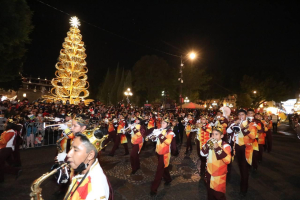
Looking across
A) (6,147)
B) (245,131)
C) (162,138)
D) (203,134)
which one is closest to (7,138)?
(6,147)

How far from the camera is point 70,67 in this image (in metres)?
29.4

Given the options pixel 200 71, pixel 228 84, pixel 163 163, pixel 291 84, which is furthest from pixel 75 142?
pixel 291 84

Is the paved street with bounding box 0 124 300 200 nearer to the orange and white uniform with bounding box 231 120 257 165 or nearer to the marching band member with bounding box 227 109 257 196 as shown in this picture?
the marching band member with bounding box 227 109 257 196

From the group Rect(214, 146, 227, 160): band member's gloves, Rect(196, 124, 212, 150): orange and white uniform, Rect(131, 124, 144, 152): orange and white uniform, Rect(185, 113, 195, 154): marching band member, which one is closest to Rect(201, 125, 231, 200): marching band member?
Result: Rect(214, 146, 227, 160): band member's gloves

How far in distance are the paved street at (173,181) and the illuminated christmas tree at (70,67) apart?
2184 cm

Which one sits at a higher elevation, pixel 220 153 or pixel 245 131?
pixel 245 131

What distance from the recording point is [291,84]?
48.5m

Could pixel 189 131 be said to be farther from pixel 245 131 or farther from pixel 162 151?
pixel 162 151

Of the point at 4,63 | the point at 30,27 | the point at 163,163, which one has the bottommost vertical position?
the point at 163,163

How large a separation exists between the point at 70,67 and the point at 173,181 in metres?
27.7

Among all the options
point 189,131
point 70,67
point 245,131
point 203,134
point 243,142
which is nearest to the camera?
point 245,131

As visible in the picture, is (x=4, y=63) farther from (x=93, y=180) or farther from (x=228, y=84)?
(x=228, y=84)

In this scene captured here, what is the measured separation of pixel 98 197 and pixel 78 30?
31.7 metres

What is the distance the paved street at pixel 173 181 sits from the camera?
16.6 ft
